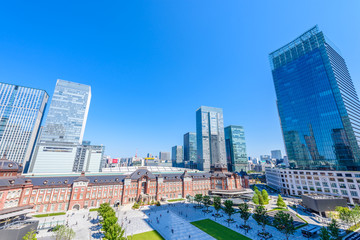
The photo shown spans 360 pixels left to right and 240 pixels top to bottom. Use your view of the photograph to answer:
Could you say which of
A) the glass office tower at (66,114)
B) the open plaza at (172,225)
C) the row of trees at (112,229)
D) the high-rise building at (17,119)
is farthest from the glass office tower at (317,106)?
the high-rise building at (17,119)

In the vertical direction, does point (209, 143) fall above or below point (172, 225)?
above

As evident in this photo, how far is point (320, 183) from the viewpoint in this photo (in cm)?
8744

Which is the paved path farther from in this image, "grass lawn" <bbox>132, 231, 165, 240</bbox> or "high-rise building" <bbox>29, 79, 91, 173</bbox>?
"high-rise building" <bbox>29, 79, 91, 173</bbox>

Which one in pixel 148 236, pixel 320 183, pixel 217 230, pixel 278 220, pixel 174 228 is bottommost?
pixel 174 228

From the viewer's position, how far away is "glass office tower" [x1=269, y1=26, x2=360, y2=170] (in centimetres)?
8606

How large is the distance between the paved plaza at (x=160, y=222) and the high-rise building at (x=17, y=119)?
13206cm

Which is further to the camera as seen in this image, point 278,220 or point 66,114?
point 66,114

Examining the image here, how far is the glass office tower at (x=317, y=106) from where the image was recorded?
86062mm

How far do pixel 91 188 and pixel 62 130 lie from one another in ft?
316

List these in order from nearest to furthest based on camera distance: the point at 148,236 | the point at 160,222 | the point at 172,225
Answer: the point at 148,236
the point at 172,225
the point at 160,222

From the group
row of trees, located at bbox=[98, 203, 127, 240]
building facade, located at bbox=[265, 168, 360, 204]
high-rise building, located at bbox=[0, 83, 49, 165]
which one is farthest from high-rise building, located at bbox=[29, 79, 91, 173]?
building facade, located at bbox=[265, 168, 360, 204]

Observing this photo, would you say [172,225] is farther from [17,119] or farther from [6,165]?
[17,119]

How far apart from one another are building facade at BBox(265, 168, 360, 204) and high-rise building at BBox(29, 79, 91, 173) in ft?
582

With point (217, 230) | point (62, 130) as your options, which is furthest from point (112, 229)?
point (62, 130)
